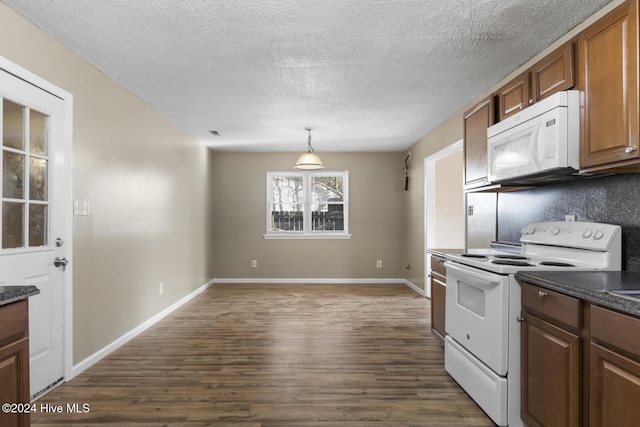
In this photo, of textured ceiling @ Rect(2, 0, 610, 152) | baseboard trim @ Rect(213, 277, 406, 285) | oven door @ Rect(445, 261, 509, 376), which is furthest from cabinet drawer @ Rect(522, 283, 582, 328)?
baseboard trim @ Rect(213, 277, 406, 285)

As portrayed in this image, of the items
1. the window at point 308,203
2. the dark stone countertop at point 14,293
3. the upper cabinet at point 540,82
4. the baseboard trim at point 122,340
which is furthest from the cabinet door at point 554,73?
the window at point 308,203

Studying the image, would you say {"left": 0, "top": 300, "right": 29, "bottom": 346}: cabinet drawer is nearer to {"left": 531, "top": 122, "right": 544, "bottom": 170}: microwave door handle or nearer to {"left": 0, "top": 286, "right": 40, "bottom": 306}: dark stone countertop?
{"left": 0, "top": 286, "right": 40, "bottom": 306}: dark stone countertop

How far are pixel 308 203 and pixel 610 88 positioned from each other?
5.20 m

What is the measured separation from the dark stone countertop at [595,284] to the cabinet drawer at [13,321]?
222 cm

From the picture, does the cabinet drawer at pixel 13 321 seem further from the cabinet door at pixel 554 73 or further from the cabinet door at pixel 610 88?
the cabinet door at pixel 554 73

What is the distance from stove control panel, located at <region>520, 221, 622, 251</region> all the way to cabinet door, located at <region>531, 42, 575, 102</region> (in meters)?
0.81

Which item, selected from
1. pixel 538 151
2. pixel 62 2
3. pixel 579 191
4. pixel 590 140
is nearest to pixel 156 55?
pixel 62 2

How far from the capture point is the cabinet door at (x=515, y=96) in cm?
236

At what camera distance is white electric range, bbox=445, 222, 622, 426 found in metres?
1.90

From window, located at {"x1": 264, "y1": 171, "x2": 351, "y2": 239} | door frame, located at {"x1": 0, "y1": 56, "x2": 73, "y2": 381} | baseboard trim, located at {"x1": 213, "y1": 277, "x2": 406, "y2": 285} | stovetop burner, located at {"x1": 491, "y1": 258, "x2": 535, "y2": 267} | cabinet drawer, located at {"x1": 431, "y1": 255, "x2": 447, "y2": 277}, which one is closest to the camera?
stovetop burner, located at {"x1": 491, "y1": 258, "x2": 535, "y2": 267}

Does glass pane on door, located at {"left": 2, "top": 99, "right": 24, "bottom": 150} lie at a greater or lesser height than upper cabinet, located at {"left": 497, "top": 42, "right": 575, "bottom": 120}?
lesser

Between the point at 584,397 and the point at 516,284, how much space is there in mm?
585

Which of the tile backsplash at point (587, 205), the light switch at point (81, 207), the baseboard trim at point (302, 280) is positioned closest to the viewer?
the tile backsplash at point (587, 205)

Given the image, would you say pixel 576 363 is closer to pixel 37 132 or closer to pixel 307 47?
pixel 307 47
